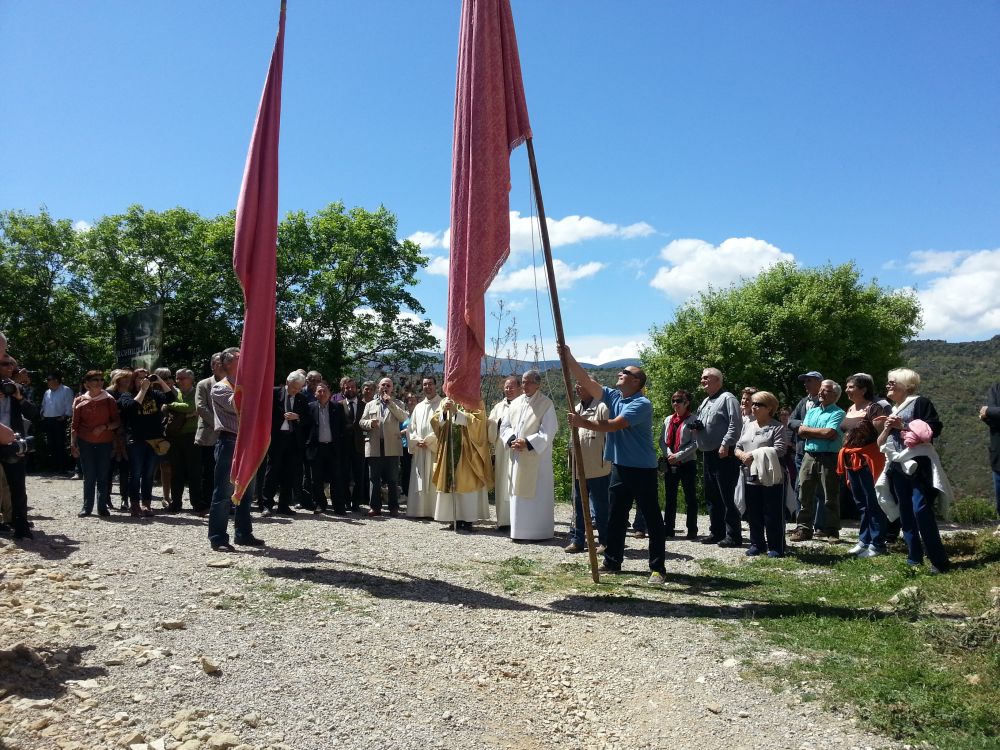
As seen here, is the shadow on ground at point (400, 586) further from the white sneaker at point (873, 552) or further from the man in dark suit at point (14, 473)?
the white sneaker at point (873, 552)

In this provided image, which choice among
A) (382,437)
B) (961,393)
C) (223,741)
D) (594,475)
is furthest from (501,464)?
(961,393)

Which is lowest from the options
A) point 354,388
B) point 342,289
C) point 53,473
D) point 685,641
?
point 685,641

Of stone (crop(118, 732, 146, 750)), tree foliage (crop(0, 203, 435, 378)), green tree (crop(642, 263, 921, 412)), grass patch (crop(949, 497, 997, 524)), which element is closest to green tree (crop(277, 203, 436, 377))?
tree foliage (crop(0, 203, 435, 378))

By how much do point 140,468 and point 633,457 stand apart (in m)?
6.91

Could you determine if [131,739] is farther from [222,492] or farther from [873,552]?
[873,552]

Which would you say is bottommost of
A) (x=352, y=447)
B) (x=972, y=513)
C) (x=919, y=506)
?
(x=972, y=513)

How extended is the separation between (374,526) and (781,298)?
35.9 meters

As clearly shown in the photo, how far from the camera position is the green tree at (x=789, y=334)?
38.4 m

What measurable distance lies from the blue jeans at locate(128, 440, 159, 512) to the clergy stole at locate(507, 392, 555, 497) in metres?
4.94

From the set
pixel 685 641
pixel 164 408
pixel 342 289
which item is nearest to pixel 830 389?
pixel 685 641

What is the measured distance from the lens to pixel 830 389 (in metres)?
9.23

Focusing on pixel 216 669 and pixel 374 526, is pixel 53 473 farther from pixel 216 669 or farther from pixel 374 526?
pixel 216 669

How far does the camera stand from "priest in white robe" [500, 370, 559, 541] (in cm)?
957

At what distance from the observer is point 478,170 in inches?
252
